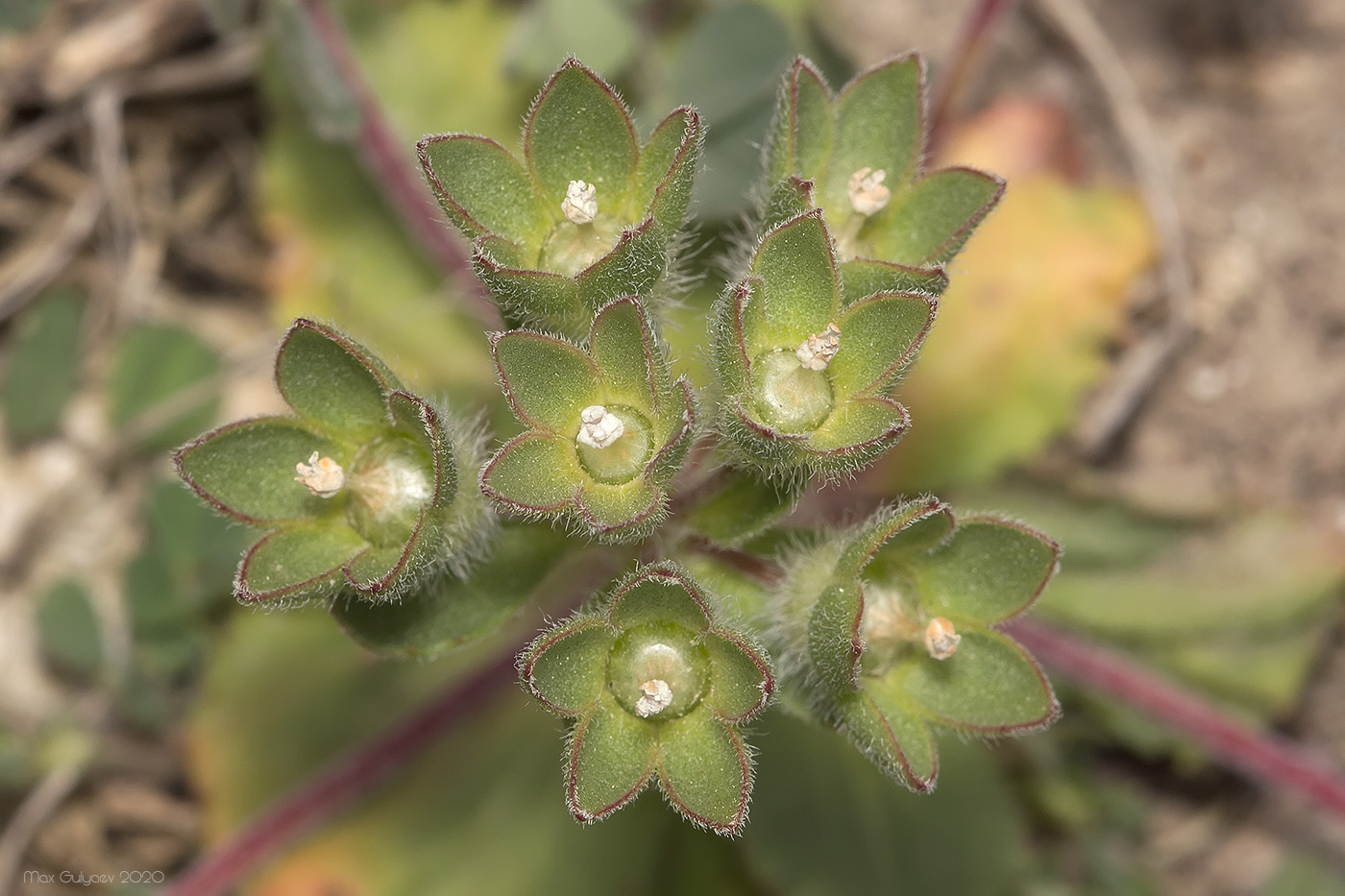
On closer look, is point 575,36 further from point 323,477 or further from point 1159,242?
point 1159,242

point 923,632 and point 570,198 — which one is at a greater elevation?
point 570,198

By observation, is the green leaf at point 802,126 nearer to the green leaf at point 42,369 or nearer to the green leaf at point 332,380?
the green leaf at point 332,380

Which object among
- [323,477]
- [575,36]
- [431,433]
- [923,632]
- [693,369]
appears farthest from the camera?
[575,36]

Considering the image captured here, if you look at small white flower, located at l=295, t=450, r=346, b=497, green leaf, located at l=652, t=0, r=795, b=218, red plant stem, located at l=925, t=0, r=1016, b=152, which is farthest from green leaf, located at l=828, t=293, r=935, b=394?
red plant stem, located at l=925, t=0, r=1016, b=152

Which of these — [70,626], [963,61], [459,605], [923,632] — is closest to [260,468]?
[459,605]

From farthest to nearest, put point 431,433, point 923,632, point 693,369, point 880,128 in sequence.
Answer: point 693,369, point 880,128, point 923,632, point 431,433

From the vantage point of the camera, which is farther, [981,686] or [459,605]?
[459,605]

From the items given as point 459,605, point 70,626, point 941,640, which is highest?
point 941,640

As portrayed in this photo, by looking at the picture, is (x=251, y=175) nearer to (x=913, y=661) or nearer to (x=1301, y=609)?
(x=913, y=661)

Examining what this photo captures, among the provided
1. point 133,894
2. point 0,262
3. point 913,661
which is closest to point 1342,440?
point 913,661
